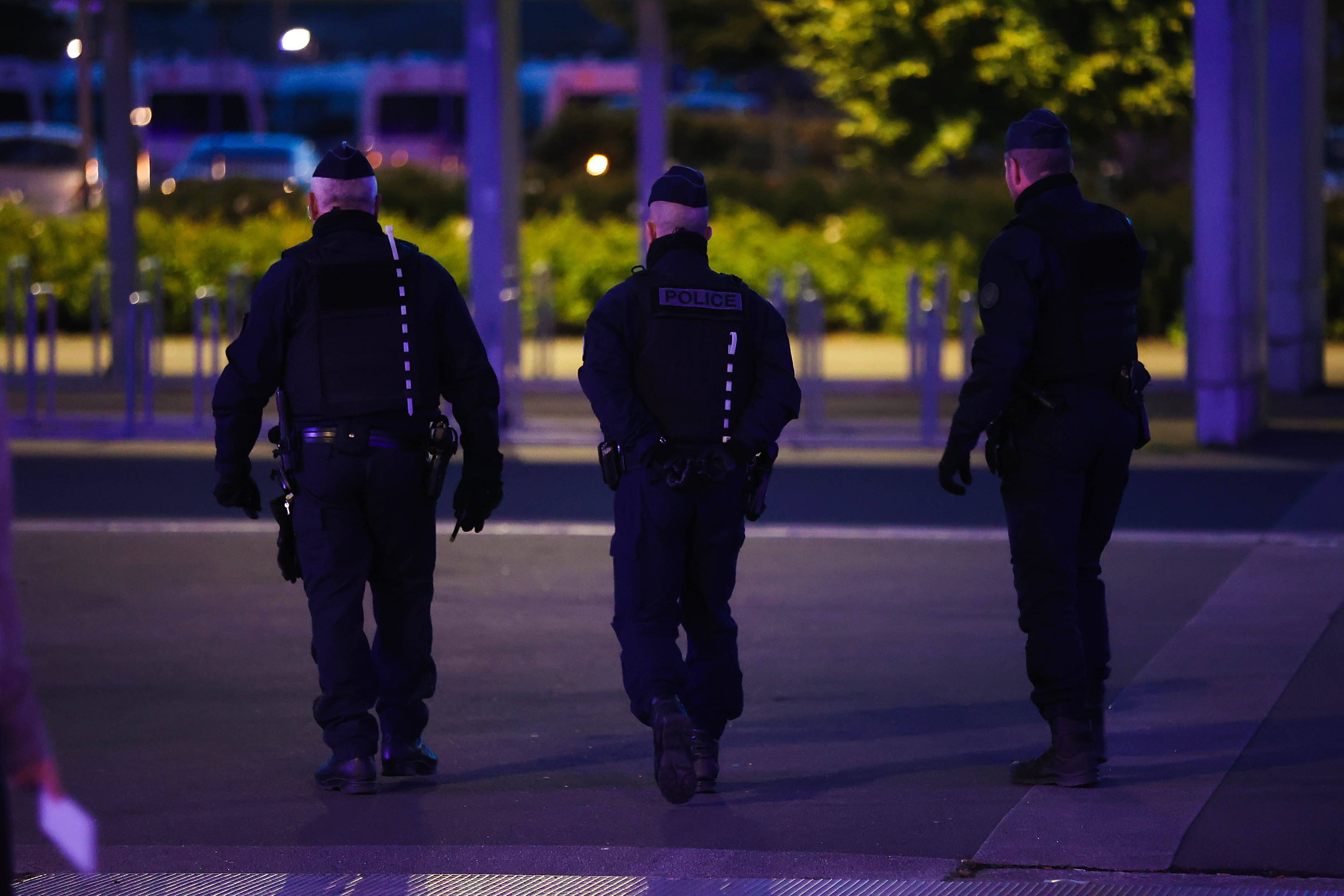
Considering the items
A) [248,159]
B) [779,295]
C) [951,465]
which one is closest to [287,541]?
[951,465]

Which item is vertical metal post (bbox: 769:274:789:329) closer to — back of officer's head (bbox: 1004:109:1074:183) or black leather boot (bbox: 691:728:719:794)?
back of officer's head (bbox: 1004:109:1074:183)

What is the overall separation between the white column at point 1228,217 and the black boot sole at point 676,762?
8579 mm

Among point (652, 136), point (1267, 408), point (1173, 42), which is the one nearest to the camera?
point (1267, 408)

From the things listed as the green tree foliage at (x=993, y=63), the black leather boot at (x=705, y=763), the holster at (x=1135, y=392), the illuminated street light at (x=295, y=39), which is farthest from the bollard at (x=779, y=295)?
the black leather boot at (x=705, y=763)

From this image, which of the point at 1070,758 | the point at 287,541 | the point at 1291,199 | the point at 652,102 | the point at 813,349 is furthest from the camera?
the point at 652,102

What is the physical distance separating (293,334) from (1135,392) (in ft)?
7.59

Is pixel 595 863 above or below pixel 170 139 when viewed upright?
below

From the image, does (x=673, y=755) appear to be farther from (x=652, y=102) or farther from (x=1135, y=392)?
(x=652, y=102)

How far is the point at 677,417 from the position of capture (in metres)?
5.55

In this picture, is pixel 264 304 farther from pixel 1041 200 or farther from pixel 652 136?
pixel 652 136

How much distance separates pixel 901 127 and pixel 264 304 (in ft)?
59.3

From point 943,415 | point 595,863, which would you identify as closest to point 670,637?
point 595,863

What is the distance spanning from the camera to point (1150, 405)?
15984mm

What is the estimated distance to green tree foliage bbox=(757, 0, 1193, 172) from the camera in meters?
21.0
